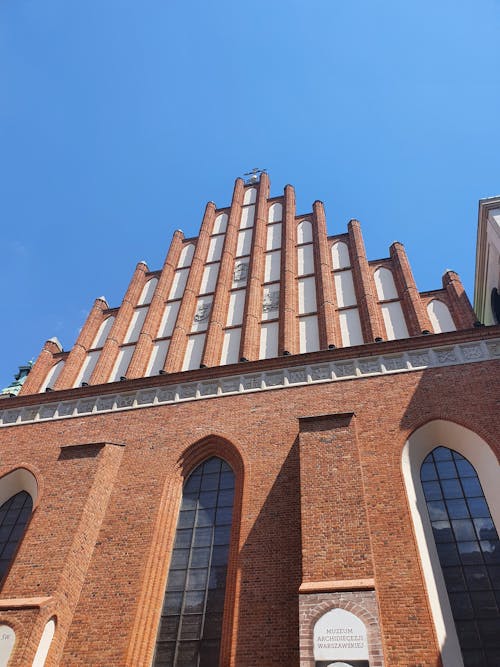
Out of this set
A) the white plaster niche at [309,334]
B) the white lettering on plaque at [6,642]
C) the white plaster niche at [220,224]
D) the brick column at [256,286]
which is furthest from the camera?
the white plaster niche at [220,224]

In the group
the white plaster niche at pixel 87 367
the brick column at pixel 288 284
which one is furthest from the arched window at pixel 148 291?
the brick column at pixel 288 284

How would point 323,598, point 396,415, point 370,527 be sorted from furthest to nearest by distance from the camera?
1. point 396,415
2. point 370,527
3. point 323,598

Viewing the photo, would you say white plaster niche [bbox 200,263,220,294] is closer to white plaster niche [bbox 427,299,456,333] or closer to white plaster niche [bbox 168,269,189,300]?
white plaster niche [bbox 168,269,189,300]

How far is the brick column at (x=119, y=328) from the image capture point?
1169 cm

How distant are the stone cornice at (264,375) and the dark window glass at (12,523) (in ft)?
5.84

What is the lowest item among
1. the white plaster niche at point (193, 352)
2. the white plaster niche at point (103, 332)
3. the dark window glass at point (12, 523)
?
the dark window glass at point (12, 523)

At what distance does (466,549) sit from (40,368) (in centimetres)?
1030

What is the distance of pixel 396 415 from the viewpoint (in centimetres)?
855

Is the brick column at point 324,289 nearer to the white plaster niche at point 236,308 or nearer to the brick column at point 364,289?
the brick column at point 364,289

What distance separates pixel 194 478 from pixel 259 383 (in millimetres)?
2251

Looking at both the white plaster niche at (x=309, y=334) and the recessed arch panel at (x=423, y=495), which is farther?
the white plaster niche at (x=309, y=334)

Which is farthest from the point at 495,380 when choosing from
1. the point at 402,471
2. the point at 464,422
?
the point at 402,471

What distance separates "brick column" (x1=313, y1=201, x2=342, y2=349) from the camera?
10.8 metres

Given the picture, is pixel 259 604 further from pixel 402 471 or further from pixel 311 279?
pixel 311 279
